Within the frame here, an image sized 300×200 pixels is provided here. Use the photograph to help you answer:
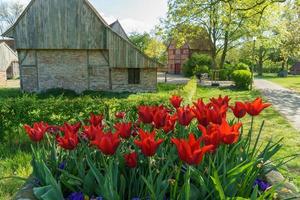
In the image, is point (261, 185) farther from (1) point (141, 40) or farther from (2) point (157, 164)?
(1) point (141, 40)

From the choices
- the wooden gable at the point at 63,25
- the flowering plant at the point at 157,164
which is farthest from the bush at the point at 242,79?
the flowering plant at the point at 157,164

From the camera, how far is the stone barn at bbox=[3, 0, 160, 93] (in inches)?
923

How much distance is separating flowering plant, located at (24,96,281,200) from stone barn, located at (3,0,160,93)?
69.6ft

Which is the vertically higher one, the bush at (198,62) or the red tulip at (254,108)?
the bush at (198,62)

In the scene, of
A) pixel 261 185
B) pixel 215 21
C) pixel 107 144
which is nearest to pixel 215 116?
pixel 261 185

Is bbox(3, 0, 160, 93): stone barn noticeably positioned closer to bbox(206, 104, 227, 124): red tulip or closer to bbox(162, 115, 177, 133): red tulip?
bbox(162, 115, 177, 133): red tulip

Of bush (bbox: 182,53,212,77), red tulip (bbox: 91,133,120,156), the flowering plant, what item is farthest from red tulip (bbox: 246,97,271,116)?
bush (bbox: 182,53,212,77)

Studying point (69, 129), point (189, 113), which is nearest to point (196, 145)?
point (189, 113)

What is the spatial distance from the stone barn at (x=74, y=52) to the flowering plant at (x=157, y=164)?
835 inches

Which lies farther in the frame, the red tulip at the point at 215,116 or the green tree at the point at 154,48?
the green tree at the point at 154,48

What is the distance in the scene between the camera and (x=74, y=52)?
24.5 meters

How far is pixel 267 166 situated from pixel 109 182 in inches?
62.8

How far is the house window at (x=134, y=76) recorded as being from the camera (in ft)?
82.3

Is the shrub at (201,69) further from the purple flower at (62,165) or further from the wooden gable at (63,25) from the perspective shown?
the purple flower at (62,165)
